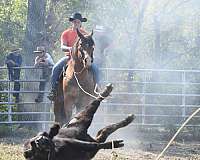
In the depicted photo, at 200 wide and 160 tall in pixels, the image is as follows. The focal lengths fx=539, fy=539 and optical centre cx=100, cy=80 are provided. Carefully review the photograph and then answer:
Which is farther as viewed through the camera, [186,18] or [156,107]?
[186,18]

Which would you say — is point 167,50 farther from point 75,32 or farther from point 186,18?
point 75,32

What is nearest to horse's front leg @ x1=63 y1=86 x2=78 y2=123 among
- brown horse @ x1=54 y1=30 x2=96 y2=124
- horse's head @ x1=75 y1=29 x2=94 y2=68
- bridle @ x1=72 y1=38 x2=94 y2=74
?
brown horse @ x1=54 y1=30 x2=96 y2=124

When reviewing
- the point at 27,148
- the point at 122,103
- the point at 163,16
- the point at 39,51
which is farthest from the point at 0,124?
the point at 163,16

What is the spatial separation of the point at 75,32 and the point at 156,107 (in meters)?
5.48

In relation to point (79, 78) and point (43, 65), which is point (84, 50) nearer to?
point (79, 78)

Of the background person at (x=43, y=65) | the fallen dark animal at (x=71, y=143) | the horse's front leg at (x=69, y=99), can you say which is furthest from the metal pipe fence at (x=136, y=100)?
the fallen dark animal at (x=71, y=143)

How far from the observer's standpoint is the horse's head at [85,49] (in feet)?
31.3

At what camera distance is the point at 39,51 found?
1438 centimetres

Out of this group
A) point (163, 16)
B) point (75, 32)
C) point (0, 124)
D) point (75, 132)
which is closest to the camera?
point (75, 132)

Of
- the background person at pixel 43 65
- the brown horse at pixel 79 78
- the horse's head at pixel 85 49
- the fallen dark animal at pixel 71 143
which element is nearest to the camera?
the fallen dark animal at pixel 71 143

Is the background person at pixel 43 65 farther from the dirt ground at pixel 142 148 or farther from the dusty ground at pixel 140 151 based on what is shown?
the dusty ground at pixel 140 151

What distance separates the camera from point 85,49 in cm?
967

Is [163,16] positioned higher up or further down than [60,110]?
higher up

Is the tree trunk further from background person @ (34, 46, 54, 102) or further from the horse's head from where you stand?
the horse's head
